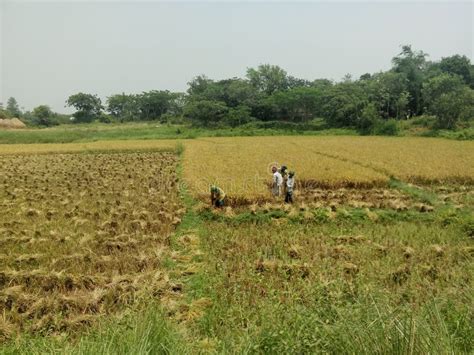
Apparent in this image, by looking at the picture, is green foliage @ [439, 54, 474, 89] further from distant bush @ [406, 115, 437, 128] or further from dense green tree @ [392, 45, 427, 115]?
distant bush @ [406, 115, 437, 128]

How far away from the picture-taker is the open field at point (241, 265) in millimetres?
3320

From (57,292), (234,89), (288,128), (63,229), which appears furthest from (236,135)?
(57,292)

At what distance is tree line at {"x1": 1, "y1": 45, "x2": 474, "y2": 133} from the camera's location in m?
42.7

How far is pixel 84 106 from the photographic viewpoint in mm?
74625

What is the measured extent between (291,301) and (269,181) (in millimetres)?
9502

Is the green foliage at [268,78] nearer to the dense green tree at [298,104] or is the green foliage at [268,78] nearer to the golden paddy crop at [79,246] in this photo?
the dense green tree at [298,104]

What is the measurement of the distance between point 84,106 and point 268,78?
40.2 meters

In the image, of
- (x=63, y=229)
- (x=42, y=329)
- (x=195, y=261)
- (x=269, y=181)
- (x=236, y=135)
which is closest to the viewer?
(x=42, y=329)

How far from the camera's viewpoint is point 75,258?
7199 mm

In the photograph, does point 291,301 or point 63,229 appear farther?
point 63,229

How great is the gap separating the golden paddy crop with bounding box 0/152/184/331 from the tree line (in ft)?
122

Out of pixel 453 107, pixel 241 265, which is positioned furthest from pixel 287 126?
pixel 241 265

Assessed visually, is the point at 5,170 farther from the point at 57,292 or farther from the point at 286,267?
the point at 286,267

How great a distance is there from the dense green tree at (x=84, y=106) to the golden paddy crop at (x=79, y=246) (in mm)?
63703
